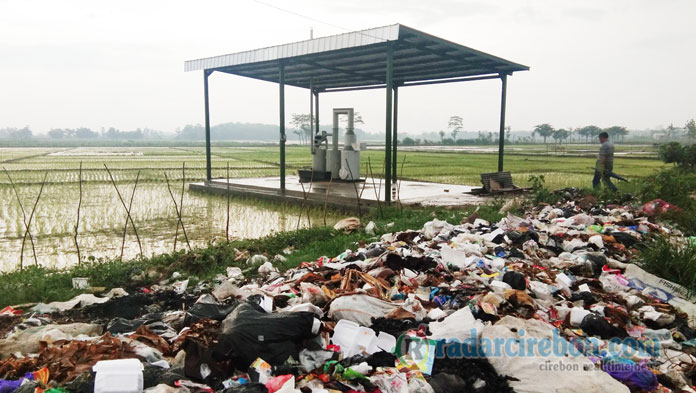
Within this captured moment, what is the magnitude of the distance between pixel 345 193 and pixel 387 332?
776 centimetres

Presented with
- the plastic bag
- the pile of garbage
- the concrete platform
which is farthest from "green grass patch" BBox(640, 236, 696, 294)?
the concrete platform

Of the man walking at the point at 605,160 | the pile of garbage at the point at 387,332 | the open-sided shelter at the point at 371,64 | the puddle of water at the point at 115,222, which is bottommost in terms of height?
the puddle of water at the point at 115,222

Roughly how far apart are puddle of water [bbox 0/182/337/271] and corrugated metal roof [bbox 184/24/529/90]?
3294 mm

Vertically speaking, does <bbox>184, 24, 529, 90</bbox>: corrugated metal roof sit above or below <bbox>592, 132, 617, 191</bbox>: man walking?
above

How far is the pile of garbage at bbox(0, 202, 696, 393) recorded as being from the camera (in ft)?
8.21

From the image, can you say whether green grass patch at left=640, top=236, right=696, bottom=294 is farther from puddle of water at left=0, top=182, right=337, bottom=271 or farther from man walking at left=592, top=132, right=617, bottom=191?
man walking at left=592, top=132, right=617, bottom=191

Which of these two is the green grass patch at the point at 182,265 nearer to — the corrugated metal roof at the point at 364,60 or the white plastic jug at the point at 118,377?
the white plastic jug at the point at 118,377

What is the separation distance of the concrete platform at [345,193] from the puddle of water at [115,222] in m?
0.45

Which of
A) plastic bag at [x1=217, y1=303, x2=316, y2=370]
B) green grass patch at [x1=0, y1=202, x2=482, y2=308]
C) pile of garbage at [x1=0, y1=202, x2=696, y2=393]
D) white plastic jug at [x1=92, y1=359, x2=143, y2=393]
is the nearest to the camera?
white plastic jug at [x1=92, y1=359, x2=143, y2=393]

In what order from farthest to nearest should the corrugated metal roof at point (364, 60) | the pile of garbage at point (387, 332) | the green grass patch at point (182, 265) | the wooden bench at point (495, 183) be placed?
1. the wooden bench at point (495, 183)
2. the corrugated metal roof at point (364, 60)
3. the green grass patch at point (182, 265)
4. the pile of garbage at point (387, 332)

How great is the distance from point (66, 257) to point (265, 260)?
281cm

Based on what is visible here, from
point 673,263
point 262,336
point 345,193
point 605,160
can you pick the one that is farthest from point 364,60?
point 262,336

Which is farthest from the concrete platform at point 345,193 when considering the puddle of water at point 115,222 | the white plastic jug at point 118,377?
the white plastic jug at point 118,377

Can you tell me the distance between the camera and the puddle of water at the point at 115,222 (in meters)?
6.70
